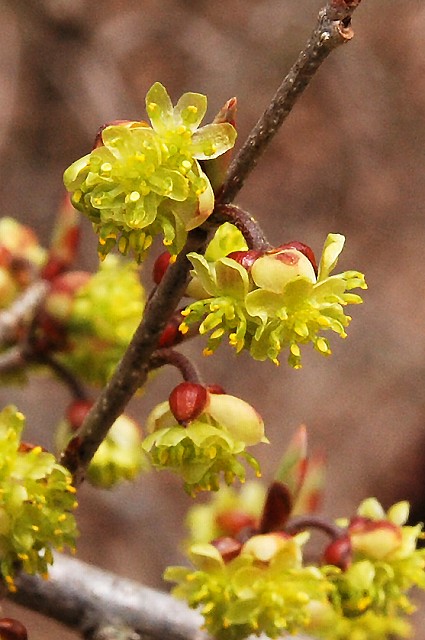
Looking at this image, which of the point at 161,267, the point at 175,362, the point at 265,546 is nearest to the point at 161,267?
the point at 161,267

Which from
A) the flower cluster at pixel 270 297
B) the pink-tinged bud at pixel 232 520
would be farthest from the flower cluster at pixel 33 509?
the pink-tinged bud at pixel 232 520

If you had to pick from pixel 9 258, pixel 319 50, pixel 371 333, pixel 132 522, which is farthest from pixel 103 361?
pixel 371 333

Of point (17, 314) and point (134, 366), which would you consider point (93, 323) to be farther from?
point (134, 366)

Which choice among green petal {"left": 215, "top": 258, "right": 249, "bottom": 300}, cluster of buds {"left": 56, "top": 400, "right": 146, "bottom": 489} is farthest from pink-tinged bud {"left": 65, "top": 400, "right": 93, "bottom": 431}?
green petal {"left": 215, "top": 258, "right": 249, "bottom": 300}

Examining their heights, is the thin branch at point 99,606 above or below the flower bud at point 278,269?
below

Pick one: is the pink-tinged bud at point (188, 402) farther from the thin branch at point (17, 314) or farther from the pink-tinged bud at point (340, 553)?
the thin branch at point (17, 314)

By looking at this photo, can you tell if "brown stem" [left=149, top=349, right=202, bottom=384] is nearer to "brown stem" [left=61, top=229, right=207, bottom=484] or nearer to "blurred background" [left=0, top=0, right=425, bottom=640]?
"brown stem" [left=61, top=229, right=207, bottom=484]
